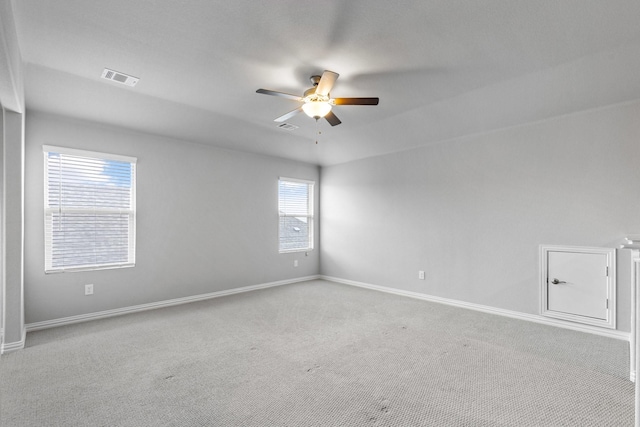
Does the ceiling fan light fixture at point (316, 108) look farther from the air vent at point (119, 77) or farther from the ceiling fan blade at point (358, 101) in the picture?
the air vent at point (119, 77)

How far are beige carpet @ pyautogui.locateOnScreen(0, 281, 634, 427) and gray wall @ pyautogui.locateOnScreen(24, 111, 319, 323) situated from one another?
1.71 ft

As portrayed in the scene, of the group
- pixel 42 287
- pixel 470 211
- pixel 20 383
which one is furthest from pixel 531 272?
pixel 42 287

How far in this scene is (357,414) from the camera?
208cm

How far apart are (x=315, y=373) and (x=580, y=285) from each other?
3269 mm

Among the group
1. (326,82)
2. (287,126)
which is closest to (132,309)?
(287,126)

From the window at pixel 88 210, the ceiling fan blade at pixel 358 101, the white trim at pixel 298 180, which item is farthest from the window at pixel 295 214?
the ceiling fan blade at pixel 358 101

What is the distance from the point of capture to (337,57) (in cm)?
287

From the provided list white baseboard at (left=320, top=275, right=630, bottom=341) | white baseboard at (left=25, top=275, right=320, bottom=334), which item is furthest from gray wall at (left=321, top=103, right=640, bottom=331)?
white baseboard at (left=25, top=275, right=320, bottom=334)

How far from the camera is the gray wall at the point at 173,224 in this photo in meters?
3.71

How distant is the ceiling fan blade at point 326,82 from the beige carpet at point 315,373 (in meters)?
2.48

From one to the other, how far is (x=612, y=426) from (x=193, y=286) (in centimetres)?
483

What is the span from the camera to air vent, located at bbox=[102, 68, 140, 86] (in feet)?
10.3

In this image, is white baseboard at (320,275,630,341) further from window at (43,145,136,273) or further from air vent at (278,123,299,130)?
window at (43,145,136,273)

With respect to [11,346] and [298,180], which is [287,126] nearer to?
[298,180]
